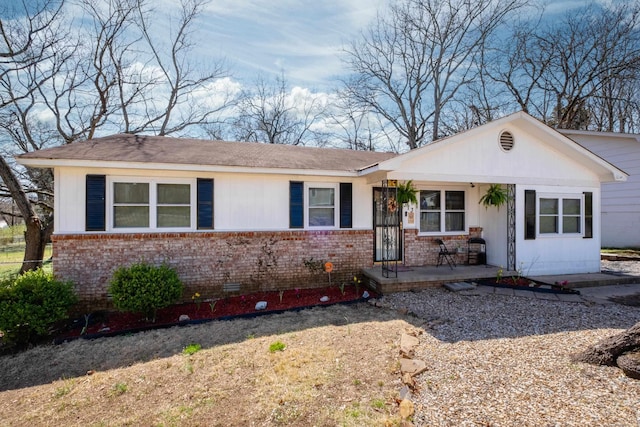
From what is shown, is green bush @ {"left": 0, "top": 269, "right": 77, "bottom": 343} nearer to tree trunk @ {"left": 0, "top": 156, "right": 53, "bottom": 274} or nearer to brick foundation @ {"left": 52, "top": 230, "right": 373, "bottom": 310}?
brick foundation @ {"left": 52, "top": 230, "right": 373, "bottom": 310}

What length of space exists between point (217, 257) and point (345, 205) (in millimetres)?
3473

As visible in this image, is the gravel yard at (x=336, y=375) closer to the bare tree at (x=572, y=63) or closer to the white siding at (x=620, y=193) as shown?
the white siding at (x=620, y=193)

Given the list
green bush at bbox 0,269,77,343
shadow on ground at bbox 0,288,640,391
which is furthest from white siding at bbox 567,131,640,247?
green bush at bbox 0,269,77,343

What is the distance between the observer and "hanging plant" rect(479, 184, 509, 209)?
8.57m

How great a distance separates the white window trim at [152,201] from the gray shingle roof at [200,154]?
19.5 inches

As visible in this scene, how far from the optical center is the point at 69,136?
596 inches

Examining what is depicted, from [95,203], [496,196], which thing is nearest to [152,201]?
[95,203]

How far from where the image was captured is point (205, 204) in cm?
735

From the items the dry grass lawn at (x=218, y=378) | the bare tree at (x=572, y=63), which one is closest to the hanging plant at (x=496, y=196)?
the dry grass lawn at (x=218, y=378)

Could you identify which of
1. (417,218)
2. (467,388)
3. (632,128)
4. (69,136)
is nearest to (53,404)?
(467,388)

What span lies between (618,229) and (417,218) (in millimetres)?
11328

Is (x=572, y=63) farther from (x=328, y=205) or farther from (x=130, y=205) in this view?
(x=130, y=205)

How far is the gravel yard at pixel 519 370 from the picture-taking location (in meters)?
2.81

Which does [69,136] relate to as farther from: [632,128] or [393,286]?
[632,128]
